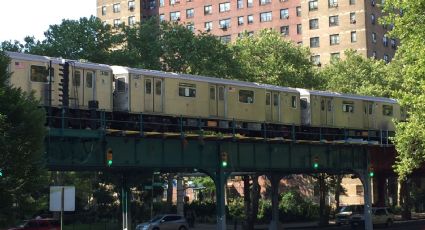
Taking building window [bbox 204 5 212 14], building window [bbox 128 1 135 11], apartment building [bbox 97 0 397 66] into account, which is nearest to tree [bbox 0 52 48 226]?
apartment building [bbox 97 0 397 66]

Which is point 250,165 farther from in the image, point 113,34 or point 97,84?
point 113,34

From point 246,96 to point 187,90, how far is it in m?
4.73

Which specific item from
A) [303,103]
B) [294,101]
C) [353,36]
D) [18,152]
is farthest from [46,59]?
[353,36]

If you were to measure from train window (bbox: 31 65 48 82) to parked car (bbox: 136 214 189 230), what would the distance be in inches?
625

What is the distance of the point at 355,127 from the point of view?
4444 cm

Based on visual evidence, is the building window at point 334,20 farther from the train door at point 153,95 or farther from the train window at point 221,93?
the train door at point 153,95

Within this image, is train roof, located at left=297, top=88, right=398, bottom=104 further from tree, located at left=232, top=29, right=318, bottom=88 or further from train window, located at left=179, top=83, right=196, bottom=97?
tree, located at left=232, top=29, right=318, bottom=88

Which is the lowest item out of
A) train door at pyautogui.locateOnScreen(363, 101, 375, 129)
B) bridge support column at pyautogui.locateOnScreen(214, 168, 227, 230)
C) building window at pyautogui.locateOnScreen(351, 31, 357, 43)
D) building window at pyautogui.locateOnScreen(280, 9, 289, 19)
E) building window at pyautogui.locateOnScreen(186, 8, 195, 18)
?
bridge support column at pyautogui.locateOnScreen(214, 168, 227, 230)

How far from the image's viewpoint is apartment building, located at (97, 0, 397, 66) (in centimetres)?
9112

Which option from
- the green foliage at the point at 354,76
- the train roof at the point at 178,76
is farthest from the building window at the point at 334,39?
the train roof at the point at 178,76

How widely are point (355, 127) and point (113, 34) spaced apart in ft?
68.7

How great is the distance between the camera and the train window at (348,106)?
43.7 m

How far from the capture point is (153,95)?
32.9 meters

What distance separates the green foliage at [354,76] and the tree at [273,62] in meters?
4.64
